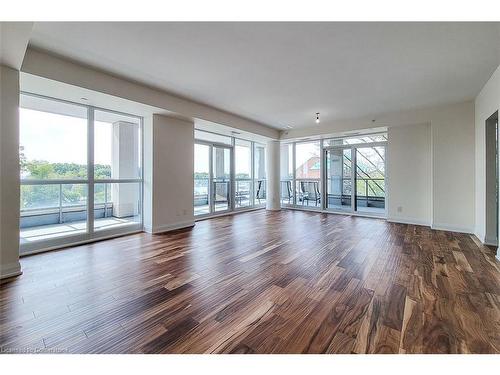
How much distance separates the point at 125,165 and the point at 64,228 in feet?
5.08

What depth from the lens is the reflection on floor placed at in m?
3.48

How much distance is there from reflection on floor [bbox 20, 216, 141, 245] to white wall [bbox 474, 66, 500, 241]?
6763 mm

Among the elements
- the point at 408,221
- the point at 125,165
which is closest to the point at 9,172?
the point at 125,165

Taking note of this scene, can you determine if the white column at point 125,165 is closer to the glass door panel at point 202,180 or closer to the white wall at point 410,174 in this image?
the glass door panel at point 202,180

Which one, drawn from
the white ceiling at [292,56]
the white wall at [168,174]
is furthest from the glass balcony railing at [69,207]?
the white ceiling at [292,56]

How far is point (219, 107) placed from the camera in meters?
5.29

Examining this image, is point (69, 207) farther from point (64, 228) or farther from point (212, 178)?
point (212, 178)

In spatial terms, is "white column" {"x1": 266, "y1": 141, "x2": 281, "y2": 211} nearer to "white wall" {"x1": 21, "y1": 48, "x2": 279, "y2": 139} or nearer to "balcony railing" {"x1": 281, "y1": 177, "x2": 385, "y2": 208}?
"balcony railing" {"x1": 281, "y1": 177, "x2": 385, "y2": 208}

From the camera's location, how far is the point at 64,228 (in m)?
3.89

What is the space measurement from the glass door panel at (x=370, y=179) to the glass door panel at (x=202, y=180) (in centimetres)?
450

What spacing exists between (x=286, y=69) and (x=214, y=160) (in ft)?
12.8

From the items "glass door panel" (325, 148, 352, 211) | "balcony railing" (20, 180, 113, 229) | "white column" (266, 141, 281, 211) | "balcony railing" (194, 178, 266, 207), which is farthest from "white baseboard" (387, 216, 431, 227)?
"balcony railing" (20, 180, 113, 229)
